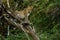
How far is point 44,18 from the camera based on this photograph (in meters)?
6.36

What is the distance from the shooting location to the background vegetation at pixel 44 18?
555 centimetres

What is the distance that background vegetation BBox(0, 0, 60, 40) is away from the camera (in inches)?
219

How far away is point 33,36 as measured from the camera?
2.46m

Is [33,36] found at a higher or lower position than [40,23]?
lower

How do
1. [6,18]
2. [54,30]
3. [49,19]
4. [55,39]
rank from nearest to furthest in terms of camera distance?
[6,18]
[55,39]
[54,30]
[49,19]

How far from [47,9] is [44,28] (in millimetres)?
610

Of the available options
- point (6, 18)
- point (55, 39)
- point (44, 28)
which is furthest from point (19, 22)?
point (44, 28)

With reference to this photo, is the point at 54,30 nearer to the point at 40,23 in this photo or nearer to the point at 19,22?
the point at 40,23

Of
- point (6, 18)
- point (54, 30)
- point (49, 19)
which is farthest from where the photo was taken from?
point (49, 19)

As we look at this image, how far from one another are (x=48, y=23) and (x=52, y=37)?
1036 mm

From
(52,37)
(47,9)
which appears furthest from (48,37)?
(47,9)

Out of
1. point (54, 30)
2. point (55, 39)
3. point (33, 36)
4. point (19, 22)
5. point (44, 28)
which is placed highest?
point (44, 28)

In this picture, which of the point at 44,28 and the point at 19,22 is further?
the point at 44,28

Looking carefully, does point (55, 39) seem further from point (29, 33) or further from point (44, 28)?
point (29, 33)
